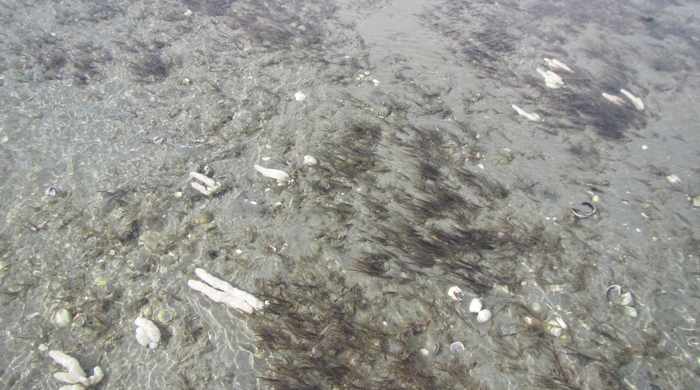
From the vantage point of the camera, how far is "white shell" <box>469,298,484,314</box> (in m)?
4.44

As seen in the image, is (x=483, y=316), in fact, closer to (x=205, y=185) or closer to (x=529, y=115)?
(x=205, y=185)

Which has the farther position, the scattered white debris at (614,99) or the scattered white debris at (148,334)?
the scattered white debris at (614,99)

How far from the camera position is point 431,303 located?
14.7 ft

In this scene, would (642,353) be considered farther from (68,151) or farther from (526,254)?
(68,151)

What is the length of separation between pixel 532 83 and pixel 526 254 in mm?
Result: 5552

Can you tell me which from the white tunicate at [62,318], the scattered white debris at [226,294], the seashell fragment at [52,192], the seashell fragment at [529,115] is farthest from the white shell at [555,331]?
the seashell fragment at [52,192]

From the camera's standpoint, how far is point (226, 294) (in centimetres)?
425

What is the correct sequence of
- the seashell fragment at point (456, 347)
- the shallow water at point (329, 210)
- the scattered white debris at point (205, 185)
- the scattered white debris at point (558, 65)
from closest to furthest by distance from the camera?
the shallow water at point (329, 210)
the seashell fragment at point (456, 347)
the scattered white debris at point (205, 185)
the scattered white debris at point (558, 65)

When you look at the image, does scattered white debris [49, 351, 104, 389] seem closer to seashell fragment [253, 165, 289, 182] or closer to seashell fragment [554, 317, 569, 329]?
seashell fragment [253, 165, 289, 182]

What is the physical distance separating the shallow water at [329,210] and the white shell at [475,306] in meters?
0.10

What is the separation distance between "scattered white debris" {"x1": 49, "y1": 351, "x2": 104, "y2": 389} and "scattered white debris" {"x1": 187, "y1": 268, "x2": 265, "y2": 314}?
4.01 feet

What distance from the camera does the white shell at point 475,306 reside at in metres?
4.44

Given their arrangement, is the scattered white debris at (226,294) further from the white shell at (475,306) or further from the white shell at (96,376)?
the white shell at (475,306)

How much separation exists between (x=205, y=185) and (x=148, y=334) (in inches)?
89.9
